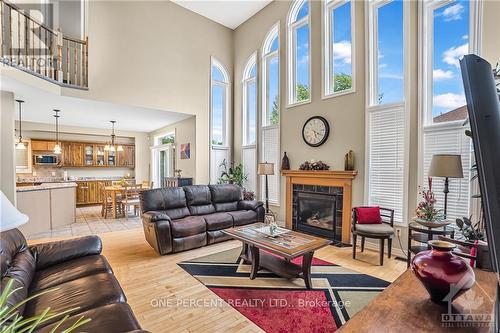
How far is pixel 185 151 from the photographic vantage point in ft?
22.1

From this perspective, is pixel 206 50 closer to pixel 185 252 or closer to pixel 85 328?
pixel 185 252

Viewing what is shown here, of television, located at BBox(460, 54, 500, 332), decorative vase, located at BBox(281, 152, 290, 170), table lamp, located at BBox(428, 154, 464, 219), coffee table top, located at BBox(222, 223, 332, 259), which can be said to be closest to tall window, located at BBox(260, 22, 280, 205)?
decorative vase, located at BBox(281, 152, 290, 170)

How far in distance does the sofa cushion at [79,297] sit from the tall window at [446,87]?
13.1ft

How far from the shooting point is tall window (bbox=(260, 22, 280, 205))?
5730mm

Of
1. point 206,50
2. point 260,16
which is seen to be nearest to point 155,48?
point 206,50

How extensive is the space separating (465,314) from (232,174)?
5725 millimetres

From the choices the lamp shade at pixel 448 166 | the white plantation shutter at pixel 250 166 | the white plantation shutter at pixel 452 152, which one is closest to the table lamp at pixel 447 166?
the lamp shade at pixel 448 166

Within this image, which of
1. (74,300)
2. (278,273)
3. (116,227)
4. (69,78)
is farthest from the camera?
(116,227)

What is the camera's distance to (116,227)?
539 cm

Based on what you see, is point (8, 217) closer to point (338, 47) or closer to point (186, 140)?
point (338, 47)

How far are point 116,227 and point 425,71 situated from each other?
6358 millimetres

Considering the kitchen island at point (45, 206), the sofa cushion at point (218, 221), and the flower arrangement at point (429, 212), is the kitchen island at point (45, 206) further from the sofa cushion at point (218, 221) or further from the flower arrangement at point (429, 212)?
the flower arrangement at point (429, 212)

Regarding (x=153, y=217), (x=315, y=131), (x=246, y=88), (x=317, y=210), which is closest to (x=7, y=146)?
(x=153, y=217)

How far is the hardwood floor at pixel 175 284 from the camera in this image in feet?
7.06
